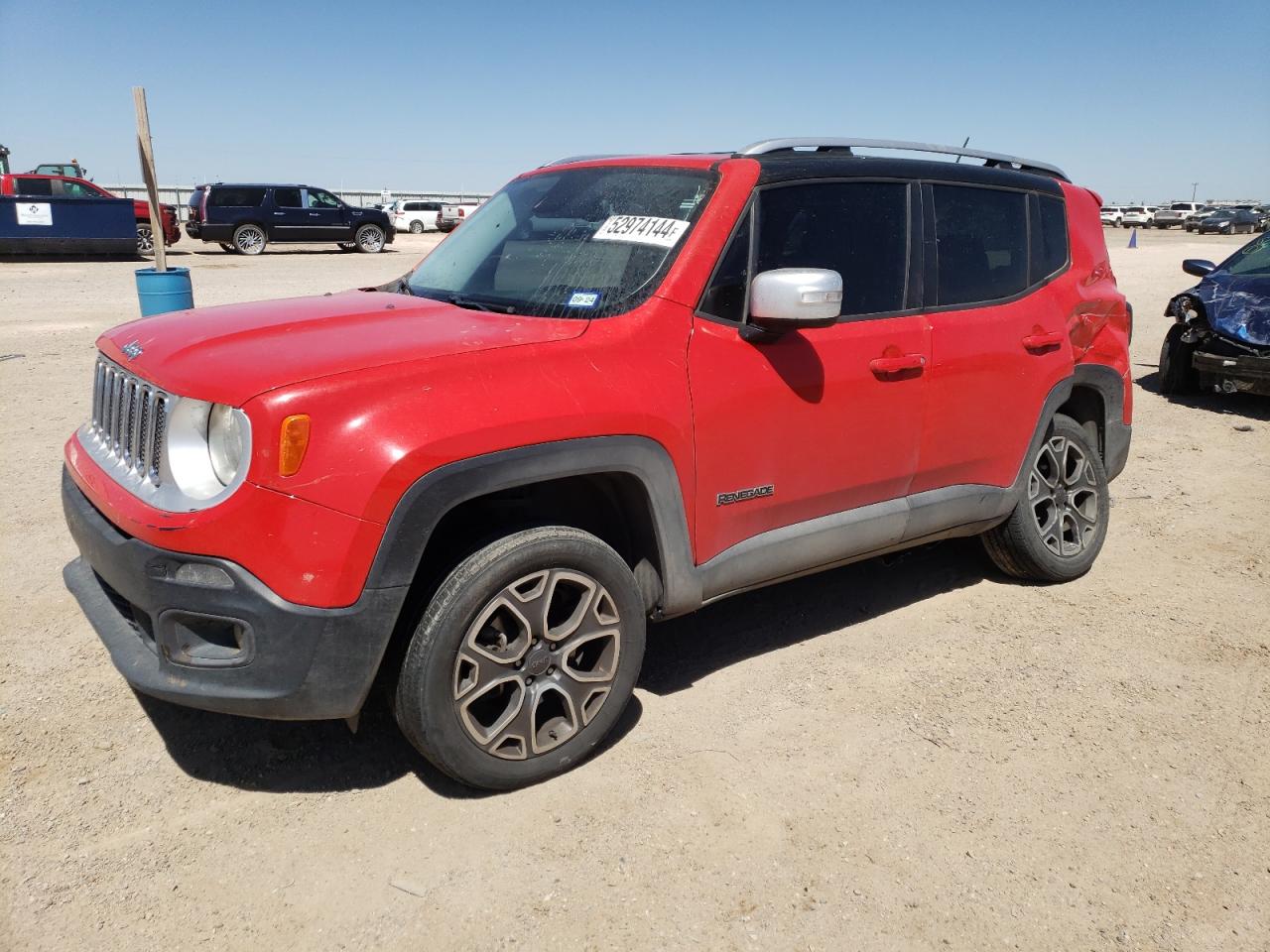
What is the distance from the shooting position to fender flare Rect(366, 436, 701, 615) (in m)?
2.58

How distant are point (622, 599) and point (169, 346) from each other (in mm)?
1563

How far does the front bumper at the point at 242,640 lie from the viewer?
98.9 inches

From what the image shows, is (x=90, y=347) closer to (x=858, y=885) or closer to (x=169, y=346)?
(x=169, y=346)

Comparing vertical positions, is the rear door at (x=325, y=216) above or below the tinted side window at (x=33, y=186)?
below

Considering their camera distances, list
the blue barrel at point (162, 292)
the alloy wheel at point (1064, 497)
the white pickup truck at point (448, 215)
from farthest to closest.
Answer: the white pickup truck at point (448, 215) < the blue barrel at point (162, 292) < the alloy wheel at point (1064, 497)

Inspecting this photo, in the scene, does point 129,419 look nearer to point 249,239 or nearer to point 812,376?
point 812,376

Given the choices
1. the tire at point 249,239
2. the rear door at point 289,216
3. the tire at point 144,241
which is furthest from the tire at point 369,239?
the tire at point 144,241

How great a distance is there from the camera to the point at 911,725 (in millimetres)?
3438

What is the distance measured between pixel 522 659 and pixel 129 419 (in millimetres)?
1392

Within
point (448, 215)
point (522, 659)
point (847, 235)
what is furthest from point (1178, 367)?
point (448, 215)

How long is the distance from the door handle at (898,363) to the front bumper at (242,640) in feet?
6.27

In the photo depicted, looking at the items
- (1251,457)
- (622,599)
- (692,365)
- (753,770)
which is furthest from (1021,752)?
(1251,457)

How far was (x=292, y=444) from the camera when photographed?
97.6 inches

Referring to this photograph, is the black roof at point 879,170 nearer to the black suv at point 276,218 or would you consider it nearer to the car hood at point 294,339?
the car hood at point 294,339
